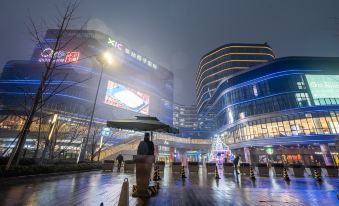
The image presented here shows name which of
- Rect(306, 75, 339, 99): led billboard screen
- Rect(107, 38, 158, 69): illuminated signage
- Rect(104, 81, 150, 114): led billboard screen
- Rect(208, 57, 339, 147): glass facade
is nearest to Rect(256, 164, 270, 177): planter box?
Rect(208, 57, 339, 147): glass facade

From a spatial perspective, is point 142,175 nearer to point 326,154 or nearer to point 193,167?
point 193,167

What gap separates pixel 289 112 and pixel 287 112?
0.35 meters

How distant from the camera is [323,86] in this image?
3734 centimetres

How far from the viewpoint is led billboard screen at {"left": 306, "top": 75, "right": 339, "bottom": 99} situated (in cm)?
3603

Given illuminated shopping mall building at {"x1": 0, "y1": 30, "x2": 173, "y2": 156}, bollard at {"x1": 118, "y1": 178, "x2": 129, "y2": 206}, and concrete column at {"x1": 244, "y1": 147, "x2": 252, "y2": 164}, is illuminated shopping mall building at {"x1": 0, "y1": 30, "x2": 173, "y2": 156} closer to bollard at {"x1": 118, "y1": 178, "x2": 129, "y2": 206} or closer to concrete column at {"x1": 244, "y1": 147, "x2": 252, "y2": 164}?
concrete column at {"x1": 244, "y1": 147, "x2": 252, "y2": 164}

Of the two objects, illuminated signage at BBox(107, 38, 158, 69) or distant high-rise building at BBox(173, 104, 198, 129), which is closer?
illuminated signage at BBox(107, 38, 158, 69)

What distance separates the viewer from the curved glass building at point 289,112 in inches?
1323

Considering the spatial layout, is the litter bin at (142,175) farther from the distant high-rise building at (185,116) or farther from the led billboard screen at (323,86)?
the distant high-rise building at (185,116)

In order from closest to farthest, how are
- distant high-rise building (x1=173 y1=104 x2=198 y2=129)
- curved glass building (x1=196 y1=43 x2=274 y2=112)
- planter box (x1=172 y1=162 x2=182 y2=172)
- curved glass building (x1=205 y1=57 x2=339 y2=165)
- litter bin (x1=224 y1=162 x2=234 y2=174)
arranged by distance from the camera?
litter bin (x1=224 y1=162 x2=234 y2=174), planter box (x1=172 y1=162 x2=182 y2=172), curved glass building (x1=205 y1=57 x2=339 y2=165), curved glass building (x1=196 y1=43 x2=274 y2=112), distant high-rise building (x1=173 y1=104 x2=198 y2=129)

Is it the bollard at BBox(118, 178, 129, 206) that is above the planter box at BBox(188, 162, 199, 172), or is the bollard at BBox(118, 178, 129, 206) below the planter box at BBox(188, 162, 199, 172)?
below

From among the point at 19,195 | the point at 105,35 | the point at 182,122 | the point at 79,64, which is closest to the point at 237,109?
the point at 19,195

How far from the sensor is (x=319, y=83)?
37.9 m

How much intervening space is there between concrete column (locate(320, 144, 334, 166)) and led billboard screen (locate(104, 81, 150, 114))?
210ft

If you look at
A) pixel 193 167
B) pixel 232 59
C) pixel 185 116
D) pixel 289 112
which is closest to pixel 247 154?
pixel 289 112
